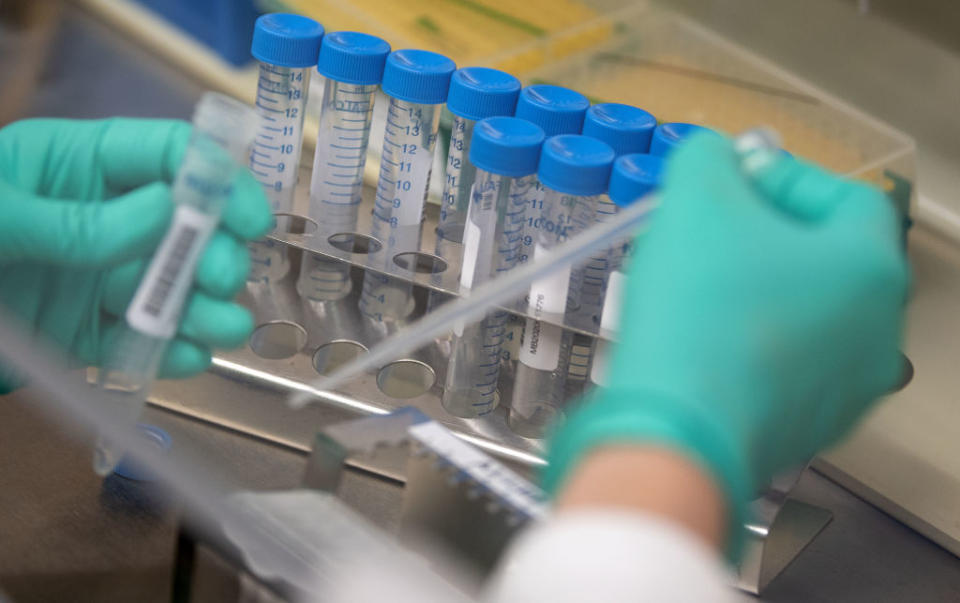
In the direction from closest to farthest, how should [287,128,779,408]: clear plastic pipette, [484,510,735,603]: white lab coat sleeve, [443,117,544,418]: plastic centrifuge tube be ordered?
[484,510,735,603]: white lab coat sleeve → [287,128,779,408]: clear plastic pipette → [443,117,544,418]: plastic centrifuge tube

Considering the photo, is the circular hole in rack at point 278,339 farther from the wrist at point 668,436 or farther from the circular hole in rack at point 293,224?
the wrist at point 668,436

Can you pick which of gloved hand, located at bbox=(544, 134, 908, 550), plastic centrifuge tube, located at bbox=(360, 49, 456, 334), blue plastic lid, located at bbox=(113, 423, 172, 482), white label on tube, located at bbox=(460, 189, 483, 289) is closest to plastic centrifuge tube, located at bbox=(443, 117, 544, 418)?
white label on tube, located at bbox=(460, 189, 483, 289)

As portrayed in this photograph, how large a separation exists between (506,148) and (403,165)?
0.20 m

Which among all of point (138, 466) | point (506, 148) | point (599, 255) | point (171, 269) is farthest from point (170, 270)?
point (599, 255)

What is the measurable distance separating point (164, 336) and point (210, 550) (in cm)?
26

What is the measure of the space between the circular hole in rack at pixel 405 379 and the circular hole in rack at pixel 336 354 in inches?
1.6

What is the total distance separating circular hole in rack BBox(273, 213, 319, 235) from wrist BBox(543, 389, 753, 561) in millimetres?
786

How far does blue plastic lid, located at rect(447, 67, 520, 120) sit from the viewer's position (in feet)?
4.14

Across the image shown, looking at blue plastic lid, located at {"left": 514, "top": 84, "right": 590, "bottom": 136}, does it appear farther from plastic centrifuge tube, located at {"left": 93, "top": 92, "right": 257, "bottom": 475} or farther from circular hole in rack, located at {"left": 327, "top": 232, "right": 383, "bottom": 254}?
plastic centrifuge tube, located at {"left": 93, "top": 92, "right": 257, "bottom": 475}

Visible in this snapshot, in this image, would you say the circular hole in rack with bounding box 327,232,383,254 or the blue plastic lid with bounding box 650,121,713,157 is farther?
the circular hole in rack with bounding box 327,232,383,254

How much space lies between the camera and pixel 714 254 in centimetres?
68

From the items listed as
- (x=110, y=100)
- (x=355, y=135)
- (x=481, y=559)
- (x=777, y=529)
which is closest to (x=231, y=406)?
(x=355, y=135)

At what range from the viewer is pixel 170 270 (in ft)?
3.09

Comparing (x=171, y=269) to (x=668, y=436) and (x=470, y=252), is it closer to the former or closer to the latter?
(x=470, y=252)
